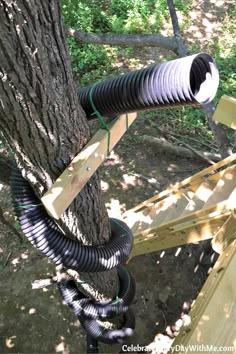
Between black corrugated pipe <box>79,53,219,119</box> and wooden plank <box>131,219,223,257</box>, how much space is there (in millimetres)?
1549

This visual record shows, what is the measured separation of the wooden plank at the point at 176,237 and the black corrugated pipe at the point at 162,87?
155 cm

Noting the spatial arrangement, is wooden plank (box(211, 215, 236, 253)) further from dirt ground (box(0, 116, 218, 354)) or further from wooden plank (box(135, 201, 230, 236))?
dirt ground (box(0, 116, 218, 354))

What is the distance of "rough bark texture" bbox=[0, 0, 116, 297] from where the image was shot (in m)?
1.15

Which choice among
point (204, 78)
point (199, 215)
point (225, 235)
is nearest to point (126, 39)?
point (199, 215)

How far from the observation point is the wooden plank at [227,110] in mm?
2330

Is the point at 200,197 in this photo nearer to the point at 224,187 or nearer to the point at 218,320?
the point at 224,187

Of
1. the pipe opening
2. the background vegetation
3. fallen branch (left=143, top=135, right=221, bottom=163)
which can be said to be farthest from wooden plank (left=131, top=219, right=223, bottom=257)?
→ the background vegetation

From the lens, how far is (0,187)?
552 centimetres

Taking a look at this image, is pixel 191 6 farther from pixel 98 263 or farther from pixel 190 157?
pixel 98 263

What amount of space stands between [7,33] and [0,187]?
4.73m

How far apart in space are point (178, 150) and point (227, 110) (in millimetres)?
3088

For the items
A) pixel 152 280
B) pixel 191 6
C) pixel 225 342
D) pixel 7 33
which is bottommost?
pixel 152 280

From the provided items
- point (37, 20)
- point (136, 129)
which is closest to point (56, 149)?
point (37, 20)

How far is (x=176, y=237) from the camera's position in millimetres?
3246
